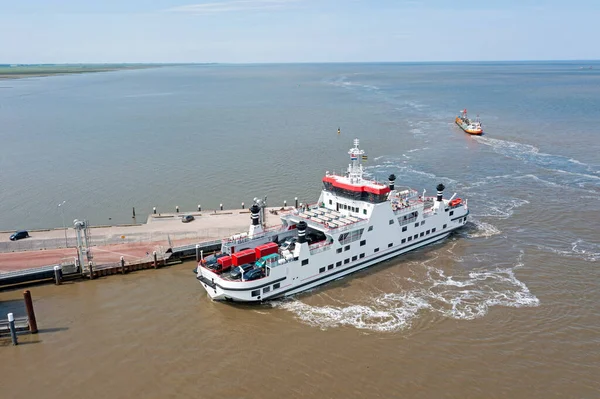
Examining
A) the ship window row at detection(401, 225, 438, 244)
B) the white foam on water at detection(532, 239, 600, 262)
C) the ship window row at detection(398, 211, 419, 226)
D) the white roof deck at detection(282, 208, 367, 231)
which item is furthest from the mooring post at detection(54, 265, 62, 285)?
the white foam on water at detection(532, 239, 600, 262)

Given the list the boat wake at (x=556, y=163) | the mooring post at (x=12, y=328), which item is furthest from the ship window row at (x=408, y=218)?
the boat wake at (x=556, y=163)

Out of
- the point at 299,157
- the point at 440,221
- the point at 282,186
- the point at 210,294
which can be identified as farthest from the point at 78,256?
the point at 299,157

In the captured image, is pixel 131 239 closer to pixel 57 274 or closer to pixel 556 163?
pixel 57 274

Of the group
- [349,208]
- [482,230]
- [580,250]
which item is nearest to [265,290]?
[349,208]

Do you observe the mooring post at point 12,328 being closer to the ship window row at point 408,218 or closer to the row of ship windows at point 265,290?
the row of ship windows at point 265,290

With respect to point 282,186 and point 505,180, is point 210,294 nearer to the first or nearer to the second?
point 282,186
